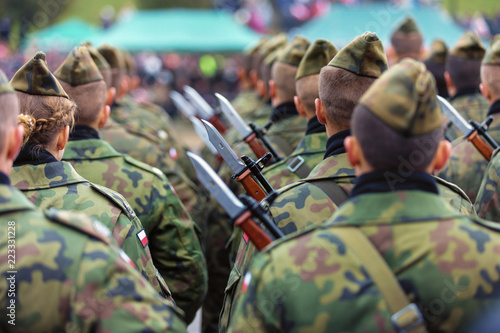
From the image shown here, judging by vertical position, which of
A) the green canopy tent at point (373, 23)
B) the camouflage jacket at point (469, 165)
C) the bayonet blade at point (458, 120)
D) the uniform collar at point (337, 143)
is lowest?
the green canopy tent at point (373, 23)

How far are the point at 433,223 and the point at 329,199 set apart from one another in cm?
75

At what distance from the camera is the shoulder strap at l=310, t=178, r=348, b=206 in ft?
8.90

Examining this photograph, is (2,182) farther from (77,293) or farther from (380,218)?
(380,218)

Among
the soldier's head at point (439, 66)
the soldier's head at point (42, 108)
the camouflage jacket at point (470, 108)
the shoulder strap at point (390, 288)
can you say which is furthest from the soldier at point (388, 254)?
the soldier's head at point (439, 66)

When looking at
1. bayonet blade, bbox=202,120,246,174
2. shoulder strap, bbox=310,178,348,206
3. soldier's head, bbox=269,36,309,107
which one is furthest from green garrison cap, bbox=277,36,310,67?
shoulder strap, bbox=310,178,348,206

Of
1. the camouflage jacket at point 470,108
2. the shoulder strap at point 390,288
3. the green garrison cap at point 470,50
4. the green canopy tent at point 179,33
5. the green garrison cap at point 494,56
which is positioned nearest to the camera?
the shoulder strap at point 390,288

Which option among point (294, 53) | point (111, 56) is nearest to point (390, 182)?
point (294, 53)

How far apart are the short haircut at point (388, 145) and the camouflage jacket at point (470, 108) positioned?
3193 mm

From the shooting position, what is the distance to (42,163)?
268 centimetres

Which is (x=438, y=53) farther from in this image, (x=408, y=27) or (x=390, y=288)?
(x=390, y=288)

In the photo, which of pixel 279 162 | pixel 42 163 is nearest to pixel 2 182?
pixel 42 163

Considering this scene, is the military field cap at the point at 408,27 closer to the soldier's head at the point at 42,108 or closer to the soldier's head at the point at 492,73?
the soldier's head at the point at 492,73

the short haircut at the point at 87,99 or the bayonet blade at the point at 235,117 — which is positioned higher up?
the short haircut at the point at 87,99

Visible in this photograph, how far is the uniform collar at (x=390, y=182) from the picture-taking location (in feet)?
6.70
